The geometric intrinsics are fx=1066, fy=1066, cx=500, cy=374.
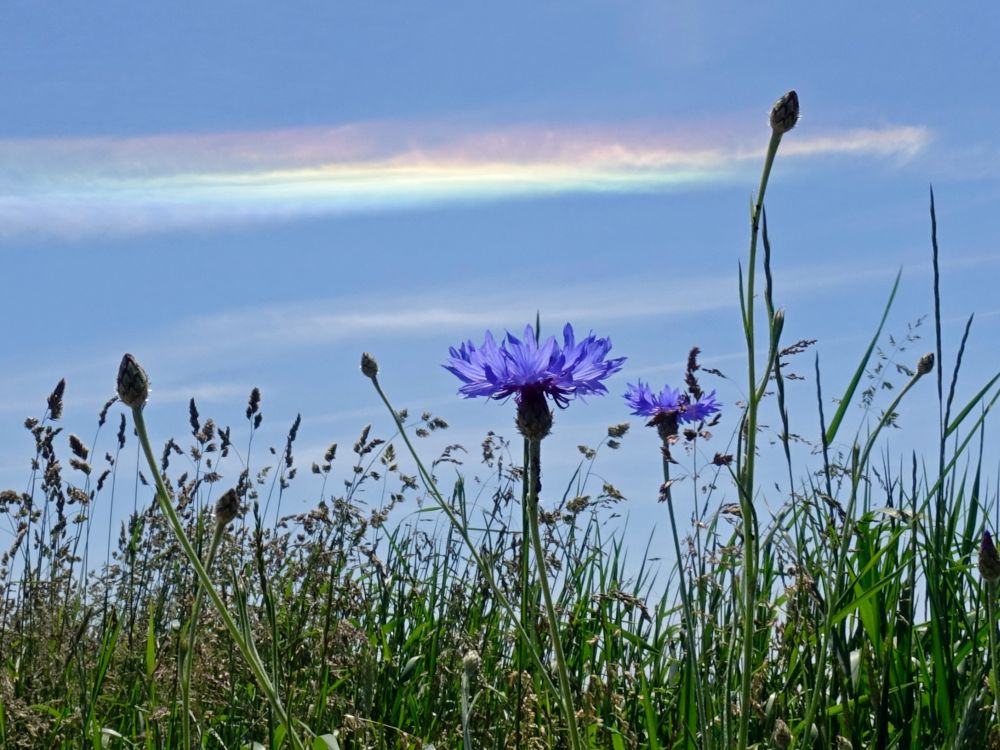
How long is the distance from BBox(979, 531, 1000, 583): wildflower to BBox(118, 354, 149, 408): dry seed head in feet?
4.49

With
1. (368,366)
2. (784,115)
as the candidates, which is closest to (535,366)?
(368,366)

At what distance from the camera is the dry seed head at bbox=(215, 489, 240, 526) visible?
1562mm

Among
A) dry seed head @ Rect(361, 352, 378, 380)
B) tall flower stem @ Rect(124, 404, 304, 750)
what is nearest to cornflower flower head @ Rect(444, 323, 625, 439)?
dry seed head @ Rect(361, 352, 378, 380)

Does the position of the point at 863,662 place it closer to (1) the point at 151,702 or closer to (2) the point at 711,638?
(2) the point at 711,638

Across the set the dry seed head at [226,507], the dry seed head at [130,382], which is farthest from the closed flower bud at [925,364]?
the dry seed head at [130,382]

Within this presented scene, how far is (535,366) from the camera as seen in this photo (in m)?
2.06

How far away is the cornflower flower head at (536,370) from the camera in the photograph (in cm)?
204

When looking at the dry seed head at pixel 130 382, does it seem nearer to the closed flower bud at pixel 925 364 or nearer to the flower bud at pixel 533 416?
the flower bud at pixel 533 416

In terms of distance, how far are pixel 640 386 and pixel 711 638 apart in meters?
0.64

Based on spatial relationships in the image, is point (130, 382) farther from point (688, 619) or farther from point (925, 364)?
point (925, 364)

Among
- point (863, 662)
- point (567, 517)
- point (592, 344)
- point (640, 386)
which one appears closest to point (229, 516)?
point (592, 344)

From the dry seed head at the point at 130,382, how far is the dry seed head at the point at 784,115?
115cm

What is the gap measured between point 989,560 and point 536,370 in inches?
33.7

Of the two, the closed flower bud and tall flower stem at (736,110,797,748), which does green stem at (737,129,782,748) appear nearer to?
tall flower stem at (736,110,797,748)
